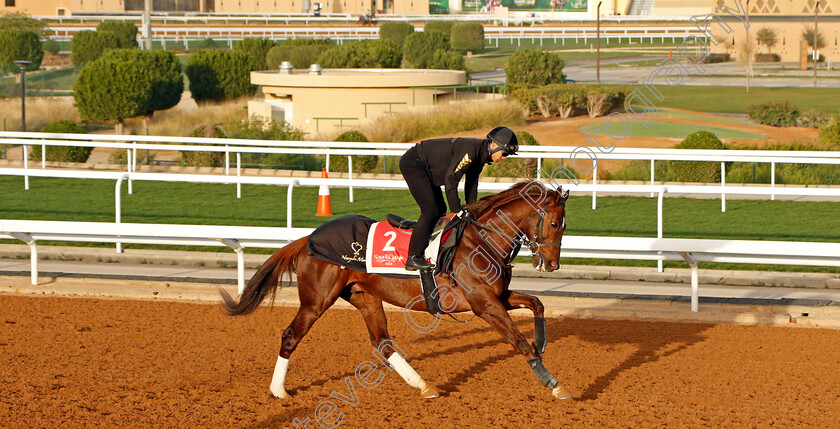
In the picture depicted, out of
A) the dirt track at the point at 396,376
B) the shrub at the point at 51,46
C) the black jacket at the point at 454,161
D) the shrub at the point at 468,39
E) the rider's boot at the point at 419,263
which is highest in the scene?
the shrub at the point at 468,39

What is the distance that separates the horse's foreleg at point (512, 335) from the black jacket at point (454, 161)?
603mm

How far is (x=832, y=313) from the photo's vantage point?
8.01m

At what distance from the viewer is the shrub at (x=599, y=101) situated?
30141mm

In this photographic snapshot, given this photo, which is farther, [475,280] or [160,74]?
[160,74]

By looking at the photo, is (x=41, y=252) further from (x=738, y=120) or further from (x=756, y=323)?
(x=738, y=120)

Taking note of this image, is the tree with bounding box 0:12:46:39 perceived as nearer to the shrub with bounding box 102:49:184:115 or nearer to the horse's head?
the shrub with bounding box 102:49:184:115

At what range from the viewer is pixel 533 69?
37094 mm

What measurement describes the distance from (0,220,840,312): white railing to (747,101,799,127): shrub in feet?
68.1

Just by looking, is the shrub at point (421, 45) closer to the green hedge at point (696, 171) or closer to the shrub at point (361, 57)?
the shrub at point (361, 57)

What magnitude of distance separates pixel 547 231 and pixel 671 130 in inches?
837

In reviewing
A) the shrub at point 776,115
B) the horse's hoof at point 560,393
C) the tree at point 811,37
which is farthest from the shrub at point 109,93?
the tree at point 811,37

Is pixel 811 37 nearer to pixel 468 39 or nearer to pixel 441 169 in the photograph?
pixel 468 39

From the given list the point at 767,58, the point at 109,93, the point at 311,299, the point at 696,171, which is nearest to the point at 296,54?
the point at 109,93

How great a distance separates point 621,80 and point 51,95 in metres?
25.9
